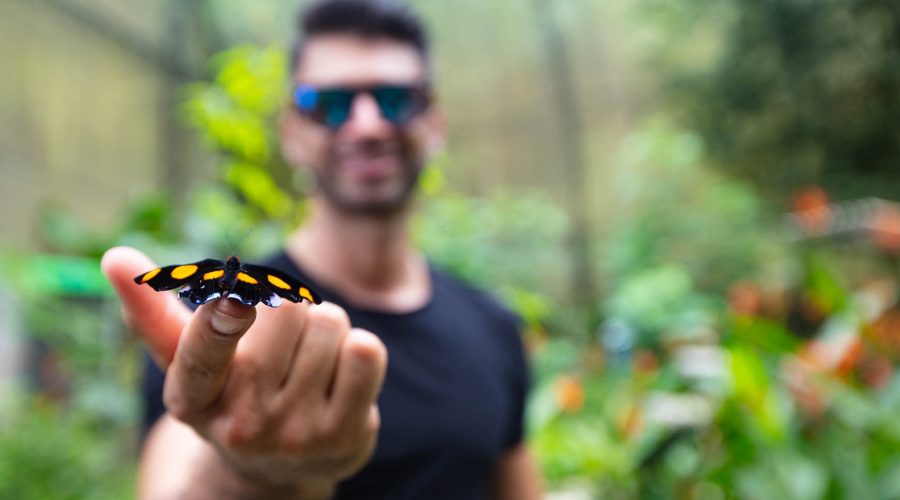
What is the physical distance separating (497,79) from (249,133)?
22.6 feet

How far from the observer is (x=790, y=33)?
5395 mm

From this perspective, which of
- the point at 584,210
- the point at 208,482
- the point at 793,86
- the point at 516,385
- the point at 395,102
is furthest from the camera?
the point at 584,210

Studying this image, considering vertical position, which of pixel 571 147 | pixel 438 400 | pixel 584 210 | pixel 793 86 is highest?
pixel 438 400

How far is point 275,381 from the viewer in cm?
50

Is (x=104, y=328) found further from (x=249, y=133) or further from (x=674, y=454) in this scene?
(x=674, y=454)

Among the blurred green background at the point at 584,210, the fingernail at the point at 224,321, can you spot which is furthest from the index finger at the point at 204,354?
the blurred green background at the point at 584,210

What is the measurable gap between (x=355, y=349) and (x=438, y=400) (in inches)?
19.7

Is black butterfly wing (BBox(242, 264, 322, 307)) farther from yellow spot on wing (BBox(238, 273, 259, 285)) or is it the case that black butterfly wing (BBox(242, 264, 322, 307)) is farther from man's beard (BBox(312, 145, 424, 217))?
man's beard (BBox(312, 145, 424, 217))

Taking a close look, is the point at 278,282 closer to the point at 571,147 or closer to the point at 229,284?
the point at 229,284

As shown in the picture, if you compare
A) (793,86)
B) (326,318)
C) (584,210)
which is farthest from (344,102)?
(584,210)

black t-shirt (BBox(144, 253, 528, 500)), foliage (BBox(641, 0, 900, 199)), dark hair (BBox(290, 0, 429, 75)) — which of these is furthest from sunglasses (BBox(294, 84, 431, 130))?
foliage (BBox(641, 0, 900, 199))

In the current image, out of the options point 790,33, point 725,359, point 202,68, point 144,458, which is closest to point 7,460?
point 144,458

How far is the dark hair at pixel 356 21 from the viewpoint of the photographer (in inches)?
45.0

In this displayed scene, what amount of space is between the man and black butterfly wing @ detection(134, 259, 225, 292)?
0.27 feet
